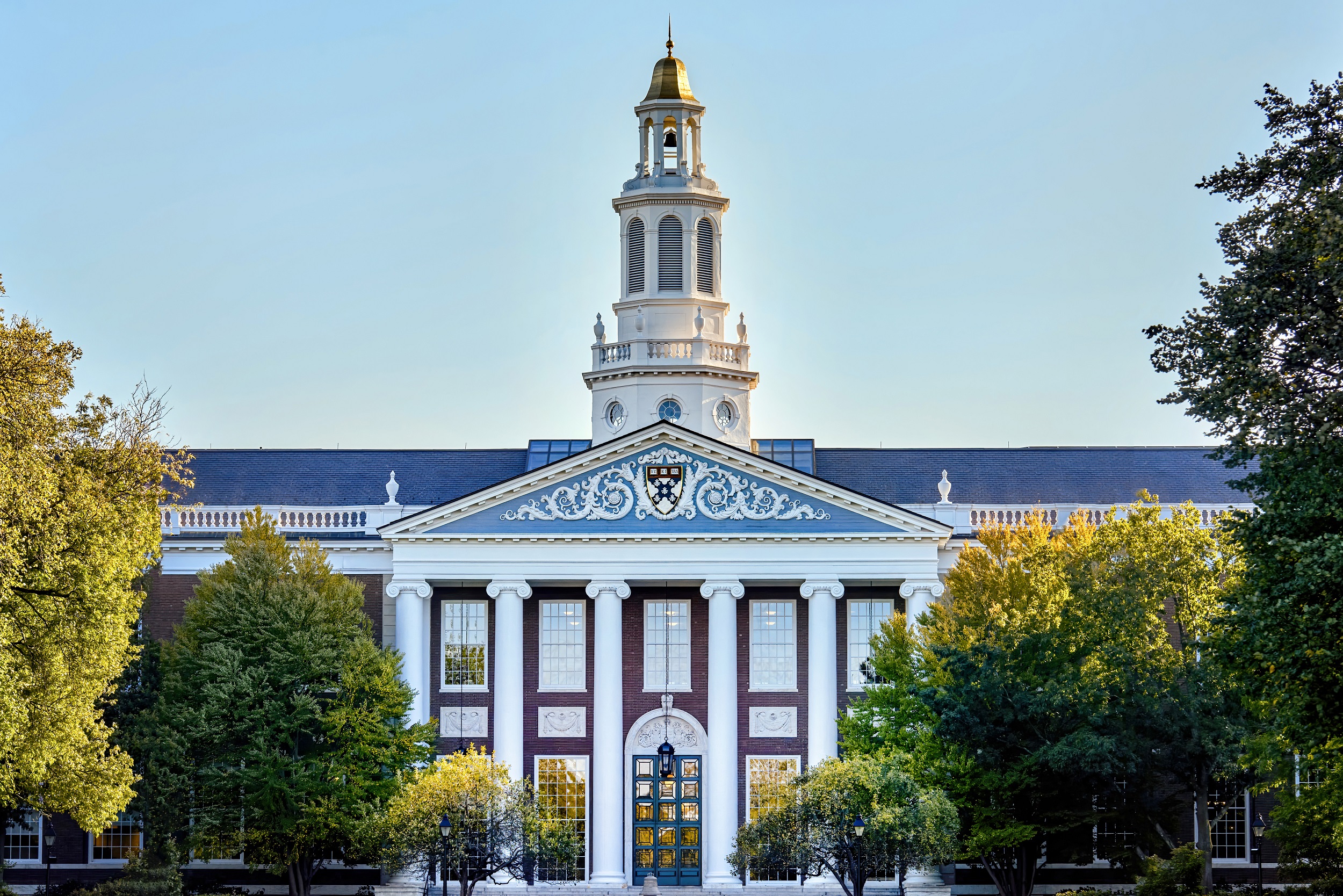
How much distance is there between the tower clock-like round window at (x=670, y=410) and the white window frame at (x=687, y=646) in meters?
9.53

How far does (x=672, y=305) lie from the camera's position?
68.7m

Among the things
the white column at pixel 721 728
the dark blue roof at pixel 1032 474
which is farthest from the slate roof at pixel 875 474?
the white column at pixel 721 728

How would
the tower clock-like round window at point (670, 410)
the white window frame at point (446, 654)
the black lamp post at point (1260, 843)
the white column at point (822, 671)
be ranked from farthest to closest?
the tower clock-like round window at point (670, 410), the white window frame at point (446, 654), the white column at point (822, 671), the black lamp post at point (1260, 843)

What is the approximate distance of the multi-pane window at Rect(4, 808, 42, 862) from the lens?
197ft

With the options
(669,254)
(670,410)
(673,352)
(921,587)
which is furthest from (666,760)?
(669,254)

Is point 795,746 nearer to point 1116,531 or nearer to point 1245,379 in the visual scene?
point 1116,531

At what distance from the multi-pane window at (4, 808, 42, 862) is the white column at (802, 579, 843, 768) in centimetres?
2308

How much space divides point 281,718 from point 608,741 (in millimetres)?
9497

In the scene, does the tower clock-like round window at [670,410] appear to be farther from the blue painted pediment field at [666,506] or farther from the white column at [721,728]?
the white column at [721,728]

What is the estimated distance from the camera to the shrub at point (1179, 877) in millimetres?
49750

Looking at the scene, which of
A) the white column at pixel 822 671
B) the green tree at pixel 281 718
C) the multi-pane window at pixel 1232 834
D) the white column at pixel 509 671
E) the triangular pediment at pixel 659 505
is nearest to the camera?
the green tree at pixel 281 718

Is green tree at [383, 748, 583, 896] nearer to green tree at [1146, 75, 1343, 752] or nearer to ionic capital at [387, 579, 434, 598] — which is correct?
ionic capital at [387, 579, 434, 598]

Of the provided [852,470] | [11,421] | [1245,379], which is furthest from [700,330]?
[1245,379]

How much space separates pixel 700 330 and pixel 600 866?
19711mm
